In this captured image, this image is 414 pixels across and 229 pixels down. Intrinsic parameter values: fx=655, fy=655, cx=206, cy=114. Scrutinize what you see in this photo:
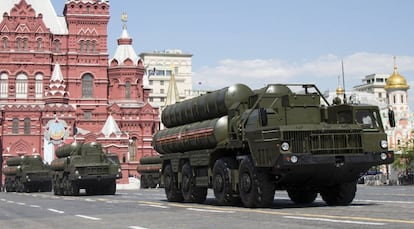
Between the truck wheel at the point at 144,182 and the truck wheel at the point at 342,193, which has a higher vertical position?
the truck wheel at the point at 342,193

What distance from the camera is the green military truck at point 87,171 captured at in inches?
1438

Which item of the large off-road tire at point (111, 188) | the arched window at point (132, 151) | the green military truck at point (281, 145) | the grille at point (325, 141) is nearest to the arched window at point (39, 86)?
the arched window at point (132, 151)

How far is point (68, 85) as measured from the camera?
297 feet

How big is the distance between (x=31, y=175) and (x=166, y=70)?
453 ft

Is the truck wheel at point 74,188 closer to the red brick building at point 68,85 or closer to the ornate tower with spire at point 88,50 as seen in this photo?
the red brick building at point 68,85

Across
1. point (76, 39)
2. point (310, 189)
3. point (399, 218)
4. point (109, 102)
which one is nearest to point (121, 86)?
point (109, 102)

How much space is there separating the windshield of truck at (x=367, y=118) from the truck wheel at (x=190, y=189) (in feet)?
19.7

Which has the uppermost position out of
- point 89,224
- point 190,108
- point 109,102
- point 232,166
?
point 109,102

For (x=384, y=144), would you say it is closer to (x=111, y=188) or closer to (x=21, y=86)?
(x=111, y=188)

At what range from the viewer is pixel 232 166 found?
17.9 meters

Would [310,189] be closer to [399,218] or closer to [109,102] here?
[399,218]

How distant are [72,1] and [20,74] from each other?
12.5 metres

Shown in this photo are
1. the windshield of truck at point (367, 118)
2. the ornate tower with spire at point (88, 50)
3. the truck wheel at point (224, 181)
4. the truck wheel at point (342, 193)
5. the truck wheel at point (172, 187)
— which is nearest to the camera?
the windshield of truck at point (367, 118)

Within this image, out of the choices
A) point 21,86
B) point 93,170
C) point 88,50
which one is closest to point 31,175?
point 93,170
